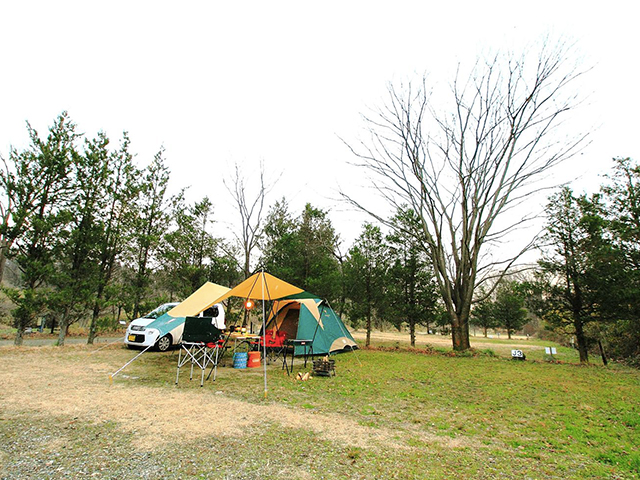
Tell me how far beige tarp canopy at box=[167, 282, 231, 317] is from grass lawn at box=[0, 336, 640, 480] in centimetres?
135

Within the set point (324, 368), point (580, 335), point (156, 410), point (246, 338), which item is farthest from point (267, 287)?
point (580, 335)

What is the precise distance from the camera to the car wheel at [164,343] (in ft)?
32.0

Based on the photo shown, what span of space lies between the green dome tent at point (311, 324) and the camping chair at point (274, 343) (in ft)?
1.57

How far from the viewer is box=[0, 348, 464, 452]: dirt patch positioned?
3.35 metres

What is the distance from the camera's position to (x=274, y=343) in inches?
327

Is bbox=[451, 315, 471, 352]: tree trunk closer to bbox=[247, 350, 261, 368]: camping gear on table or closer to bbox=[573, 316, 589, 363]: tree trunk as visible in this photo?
bbox=[573, 316, 589, 363]: tree trunk

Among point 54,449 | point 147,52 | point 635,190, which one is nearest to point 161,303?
point 147,52

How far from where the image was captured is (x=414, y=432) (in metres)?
3.50

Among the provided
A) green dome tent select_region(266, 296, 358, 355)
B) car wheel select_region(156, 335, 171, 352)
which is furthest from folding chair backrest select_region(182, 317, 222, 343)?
car wheel select_region(156, 335, 171, 352)

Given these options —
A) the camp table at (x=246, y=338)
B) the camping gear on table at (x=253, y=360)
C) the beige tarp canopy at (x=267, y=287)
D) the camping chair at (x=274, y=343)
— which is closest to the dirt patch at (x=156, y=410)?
the camp table at (x=246, y=338)

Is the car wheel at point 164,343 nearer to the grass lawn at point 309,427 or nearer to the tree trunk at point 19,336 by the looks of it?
the grass lawn at point 309,427

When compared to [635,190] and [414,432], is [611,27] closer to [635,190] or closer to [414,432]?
[635,190]

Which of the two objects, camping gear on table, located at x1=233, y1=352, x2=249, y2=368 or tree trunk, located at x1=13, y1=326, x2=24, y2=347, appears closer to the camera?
camping gear on table, located at x1=233, y1=352, x2=249, y2=368

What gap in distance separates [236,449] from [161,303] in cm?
1002
